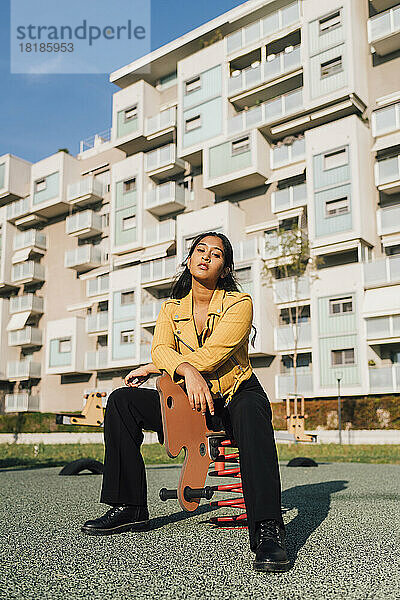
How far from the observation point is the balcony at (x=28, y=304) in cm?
3881

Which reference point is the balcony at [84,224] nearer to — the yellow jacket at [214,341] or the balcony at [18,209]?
the balcony at [18,209]

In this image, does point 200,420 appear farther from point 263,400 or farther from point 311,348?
point 311,348

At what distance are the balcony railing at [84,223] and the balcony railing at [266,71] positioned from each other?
37.9 ft

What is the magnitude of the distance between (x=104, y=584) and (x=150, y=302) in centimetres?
2947

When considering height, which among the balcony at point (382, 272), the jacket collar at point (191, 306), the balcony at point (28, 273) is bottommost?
the jacket collar at point (191, 306)

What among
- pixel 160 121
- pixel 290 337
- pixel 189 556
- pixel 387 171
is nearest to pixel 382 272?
pixel 387 171

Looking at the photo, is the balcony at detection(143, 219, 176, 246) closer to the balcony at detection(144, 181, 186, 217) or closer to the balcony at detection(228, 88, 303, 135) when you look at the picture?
the balcony at detection(144, 181, 186, 217)

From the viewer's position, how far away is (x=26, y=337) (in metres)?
38.3

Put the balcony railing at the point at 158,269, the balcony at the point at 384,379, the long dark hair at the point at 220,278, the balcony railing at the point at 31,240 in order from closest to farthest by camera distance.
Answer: the long dark hair at the point at 220,278 → the balcony at the point at 384,379 → the balcony railing at the point at 158,269 → the balcony railing at the point at 31,240

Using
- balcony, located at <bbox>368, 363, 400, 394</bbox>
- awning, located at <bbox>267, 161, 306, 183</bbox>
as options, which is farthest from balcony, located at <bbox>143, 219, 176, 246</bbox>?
balcony, located at <bbox>368, 363, 400, 394</bbox>

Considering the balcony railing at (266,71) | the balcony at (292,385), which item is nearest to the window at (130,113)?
the balcony railing at (266,71)

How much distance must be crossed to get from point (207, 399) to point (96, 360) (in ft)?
102

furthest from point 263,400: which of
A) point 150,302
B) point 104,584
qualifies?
point 150,302

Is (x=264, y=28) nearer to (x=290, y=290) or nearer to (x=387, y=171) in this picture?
(x=387, y=171)
